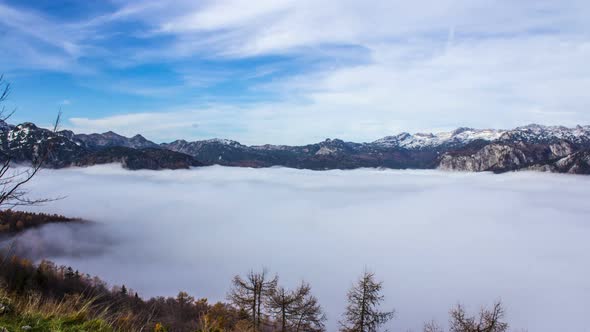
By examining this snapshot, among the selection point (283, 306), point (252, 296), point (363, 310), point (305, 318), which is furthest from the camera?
point (252, 296)

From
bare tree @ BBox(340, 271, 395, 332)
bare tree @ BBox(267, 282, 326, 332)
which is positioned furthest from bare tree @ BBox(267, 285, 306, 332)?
bare tree @ BBox(340, 271, 395, 332)

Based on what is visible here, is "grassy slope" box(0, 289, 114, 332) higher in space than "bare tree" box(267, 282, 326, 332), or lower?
higher

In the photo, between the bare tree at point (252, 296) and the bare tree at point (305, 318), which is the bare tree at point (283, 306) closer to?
the bare tree at point (305, 318)

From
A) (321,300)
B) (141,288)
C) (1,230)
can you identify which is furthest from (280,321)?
(1,230)

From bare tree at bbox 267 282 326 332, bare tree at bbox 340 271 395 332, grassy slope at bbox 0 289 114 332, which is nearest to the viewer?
grassy slope at bbox 0 289 114 332

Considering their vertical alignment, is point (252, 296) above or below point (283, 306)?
below

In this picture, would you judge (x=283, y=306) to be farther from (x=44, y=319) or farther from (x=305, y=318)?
(x=44, y=319)

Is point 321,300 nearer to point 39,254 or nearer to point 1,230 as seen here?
point 39,254

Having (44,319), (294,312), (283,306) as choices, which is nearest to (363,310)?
(294,312)

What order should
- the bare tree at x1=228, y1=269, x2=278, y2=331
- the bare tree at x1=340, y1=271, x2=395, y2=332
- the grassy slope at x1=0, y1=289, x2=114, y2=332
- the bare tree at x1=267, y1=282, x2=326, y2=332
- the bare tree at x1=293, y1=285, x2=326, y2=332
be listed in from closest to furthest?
the grassy slope at x1=0, y1=289, x2=114, y2=332 < the bare tree at x1=340, y1=271, x2=395, y2=332 < the bare tree at x1=293, y1=285, x2=326, y2=332 < the bare tree at x1=267, y1=282, x2=326, y2=332 < the bare tree at x1=228, y1=269, x2=278, y2=331

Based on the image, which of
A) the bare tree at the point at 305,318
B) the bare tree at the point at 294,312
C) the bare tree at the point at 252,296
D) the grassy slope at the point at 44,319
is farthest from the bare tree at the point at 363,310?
the grassy slope at the point at 44,319

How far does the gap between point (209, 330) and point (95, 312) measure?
3008 millimetres

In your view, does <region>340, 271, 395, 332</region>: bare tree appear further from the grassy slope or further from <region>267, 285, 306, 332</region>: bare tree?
the grassy slope

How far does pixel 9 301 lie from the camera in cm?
717
